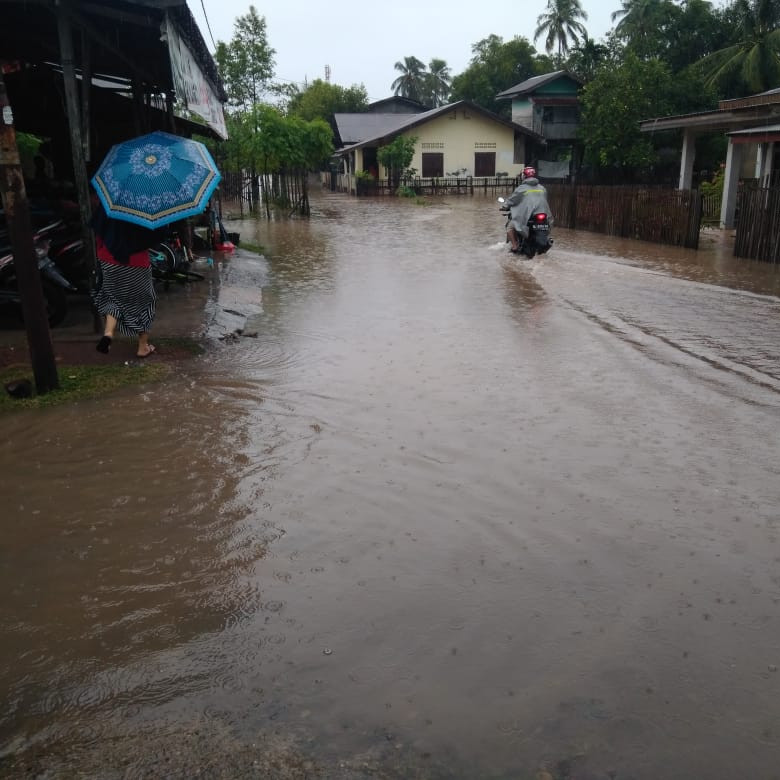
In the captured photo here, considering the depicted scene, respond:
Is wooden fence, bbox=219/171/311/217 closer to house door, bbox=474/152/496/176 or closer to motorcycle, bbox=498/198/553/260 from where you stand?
motorcycle, bbox=498/198/553/260

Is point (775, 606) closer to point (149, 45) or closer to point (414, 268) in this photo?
point (149, 45)

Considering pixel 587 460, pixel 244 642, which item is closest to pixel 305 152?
pixel 587 460

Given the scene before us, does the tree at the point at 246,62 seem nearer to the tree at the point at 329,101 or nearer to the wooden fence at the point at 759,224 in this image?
the tree at the point at 329,101

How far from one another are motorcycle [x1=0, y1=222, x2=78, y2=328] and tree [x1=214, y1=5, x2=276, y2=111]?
43.2 m

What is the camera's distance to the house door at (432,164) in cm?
4409

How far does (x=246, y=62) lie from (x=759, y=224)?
4124 cm

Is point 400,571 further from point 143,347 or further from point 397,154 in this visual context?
point 397,154

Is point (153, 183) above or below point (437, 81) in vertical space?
below

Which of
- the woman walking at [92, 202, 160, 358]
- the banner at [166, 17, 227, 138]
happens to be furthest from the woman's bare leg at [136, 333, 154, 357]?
the banner at [166, 17, 227, 138]

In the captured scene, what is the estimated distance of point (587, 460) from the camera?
4.91 m

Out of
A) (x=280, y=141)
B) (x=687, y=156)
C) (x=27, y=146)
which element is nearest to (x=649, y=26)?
(x=687, y=156)

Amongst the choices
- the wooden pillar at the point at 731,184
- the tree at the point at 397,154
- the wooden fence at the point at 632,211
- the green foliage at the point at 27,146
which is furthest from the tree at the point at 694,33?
the green foliage at the point at 27,146

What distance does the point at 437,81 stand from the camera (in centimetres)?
8106

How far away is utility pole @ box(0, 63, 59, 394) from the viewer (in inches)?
207
